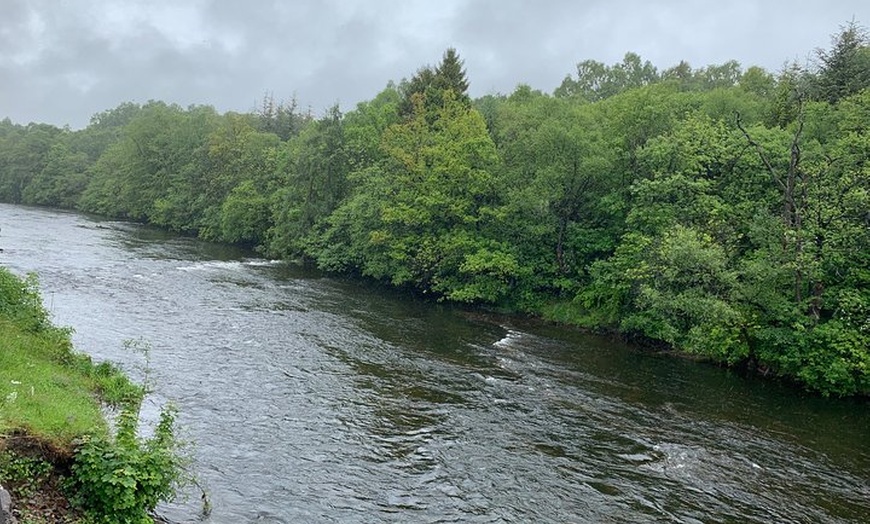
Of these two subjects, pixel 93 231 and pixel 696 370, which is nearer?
pixel 696 370

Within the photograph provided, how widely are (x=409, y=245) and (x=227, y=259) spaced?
19466 millimetres

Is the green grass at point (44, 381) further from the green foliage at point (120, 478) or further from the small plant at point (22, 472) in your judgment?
the green foliage at point (120, 478)

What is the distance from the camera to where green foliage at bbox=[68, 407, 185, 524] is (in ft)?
31.7

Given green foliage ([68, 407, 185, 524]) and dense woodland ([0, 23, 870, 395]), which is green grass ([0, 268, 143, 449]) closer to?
green foliage ([68, 407, 185, 524])

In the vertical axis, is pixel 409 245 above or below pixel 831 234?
below

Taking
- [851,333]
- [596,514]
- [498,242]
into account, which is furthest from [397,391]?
[498,242]

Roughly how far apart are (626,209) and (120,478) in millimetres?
34214

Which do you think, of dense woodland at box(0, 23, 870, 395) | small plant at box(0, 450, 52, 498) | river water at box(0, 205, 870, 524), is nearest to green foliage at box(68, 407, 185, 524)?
small plant at box(0, 450, 52, 498)

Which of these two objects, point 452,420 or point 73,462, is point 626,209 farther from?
point 73,462

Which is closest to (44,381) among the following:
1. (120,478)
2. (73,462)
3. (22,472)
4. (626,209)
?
(73,462)

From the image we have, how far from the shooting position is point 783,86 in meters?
44.8

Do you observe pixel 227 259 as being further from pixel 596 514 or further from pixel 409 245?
pixel 596 514

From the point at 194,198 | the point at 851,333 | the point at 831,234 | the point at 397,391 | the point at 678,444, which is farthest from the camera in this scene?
the point at 194,198

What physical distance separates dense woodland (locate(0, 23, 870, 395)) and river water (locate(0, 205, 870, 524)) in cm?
346
